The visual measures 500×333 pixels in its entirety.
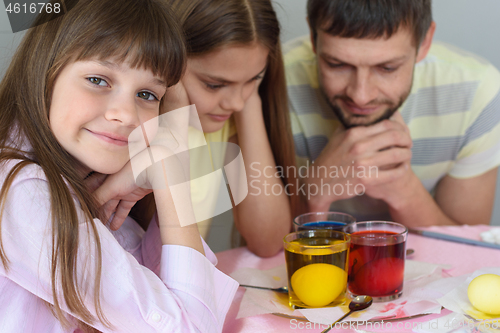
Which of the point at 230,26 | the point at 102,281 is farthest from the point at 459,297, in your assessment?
the point at 230,26

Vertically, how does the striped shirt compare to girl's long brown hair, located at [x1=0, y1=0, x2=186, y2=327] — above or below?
below

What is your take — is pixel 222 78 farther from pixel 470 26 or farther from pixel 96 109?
pixel 470 26

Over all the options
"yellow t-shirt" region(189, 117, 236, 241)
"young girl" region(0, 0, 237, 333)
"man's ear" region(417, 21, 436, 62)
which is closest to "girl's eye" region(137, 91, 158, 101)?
"young girl" region(0, 0, 237, 333)

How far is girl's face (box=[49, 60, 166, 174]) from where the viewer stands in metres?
0.60

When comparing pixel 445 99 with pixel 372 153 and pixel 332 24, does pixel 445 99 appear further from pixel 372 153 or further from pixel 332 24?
pixel 332 24

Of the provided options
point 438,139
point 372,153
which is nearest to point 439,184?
point 438,139

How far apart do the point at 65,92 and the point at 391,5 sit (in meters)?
0.77

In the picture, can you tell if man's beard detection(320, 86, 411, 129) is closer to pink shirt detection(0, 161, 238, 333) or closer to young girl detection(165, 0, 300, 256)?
young girl detection(165, 0, 300, 256)

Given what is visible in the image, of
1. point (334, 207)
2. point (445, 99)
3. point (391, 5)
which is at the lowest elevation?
point (334, 207)

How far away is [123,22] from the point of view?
0.63m

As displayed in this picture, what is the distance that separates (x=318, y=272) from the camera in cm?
63

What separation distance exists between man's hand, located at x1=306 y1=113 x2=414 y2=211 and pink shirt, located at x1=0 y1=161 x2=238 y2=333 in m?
0.62

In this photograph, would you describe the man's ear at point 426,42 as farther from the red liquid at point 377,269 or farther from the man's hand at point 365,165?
the red liquid at point 377,269

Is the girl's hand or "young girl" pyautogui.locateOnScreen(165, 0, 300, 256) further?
"young girl" pyautogui.locateOnScreen(165, 0, 300, 256)
